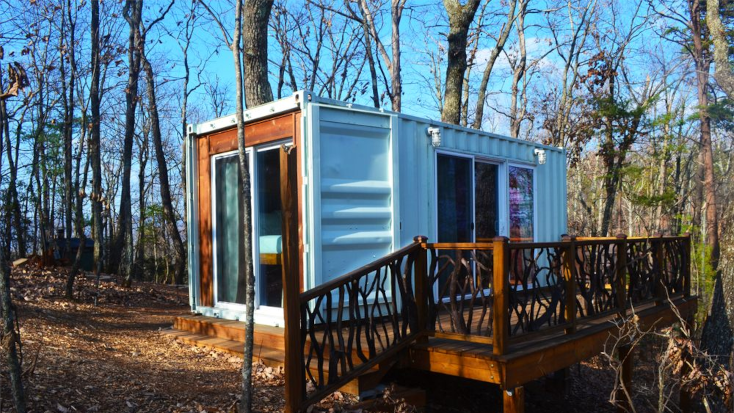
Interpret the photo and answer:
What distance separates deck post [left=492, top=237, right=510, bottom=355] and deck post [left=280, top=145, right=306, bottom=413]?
148 cm

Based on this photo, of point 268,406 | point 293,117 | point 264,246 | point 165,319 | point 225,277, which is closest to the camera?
point 268,406

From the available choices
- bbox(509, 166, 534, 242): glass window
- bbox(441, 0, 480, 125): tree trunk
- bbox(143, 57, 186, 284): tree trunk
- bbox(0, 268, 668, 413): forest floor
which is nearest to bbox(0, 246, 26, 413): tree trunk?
bbox(0, 268, 668, 413): forest floor

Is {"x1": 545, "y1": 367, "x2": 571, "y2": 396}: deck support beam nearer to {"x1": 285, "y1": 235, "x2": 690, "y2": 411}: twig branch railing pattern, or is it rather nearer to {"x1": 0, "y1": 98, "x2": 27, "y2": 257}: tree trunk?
{"x1": 285, "y1": 235, "x2": 690, "y2": 411}: twig branch railing pattern

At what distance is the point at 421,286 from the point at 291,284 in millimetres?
1378

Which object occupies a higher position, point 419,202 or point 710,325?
point 419,202

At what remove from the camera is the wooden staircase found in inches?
183

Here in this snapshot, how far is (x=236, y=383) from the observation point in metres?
4.93

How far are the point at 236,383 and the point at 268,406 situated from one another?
684 mm

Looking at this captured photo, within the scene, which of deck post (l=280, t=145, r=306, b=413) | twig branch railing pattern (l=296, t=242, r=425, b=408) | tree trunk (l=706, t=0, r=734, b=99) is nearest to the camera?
deck post (l=280, t=145, r=306, b=413)

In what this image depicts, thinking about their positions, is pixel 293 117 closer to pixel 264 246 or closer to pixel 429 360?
pixel 264 246

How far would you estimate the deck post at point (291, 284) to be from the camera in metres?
3.83

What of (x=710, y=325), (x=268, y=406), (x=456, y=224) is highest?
(x=456, y=224)

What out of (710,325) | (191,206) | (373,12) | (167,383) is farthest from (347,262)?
(373,12)

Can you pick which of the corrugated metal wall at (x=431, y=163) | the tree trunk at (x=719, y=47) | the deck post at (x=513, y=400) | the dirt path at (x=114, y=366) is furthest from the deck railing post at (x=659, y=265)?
the tree trunk at (x=719, y=47)
